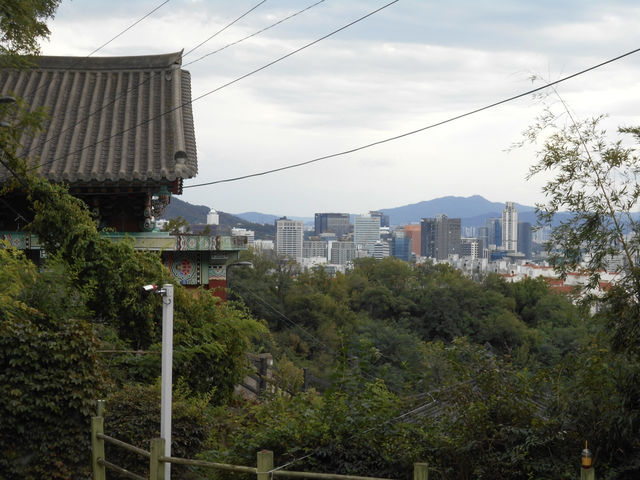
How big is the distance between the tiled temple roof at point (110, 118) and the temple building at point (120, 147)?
0.01 metres

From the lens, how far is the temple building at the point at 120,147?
1016 cm

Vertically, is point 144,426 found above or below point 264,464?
below

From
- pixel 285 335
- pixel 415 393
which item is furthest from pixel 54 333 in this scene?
pixel 285 335

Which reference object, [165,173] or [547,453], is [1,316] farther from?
[547,453]

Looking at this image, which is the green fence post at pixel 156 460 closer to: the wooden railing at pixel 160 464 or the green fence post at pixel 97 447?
the wooden railing at pixel 160 464

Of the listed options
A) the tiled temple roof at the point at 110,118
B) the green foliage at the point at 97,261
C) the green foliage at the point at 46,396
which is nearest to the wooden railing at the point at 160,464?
the green foliage at the point at 46,396

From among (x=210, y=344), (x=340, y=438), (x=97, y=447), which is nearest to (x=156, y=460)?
(x=97, y=447)

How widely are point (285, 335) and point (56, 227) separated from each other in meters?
51.6

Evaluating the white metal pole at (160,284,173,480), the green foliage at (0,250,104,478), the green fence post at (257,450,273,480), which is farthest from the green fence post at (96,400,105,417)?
the green fence post at (257,450,273,480)

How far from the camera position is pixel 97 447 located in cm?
662

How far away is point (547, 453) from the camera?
591 centimetres

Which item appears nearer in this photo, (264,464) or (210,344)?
(264,464)

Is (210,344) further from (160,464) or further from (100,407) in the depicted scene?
(160,464)

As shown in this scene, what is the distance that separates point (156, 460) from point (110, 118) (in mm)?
6954
